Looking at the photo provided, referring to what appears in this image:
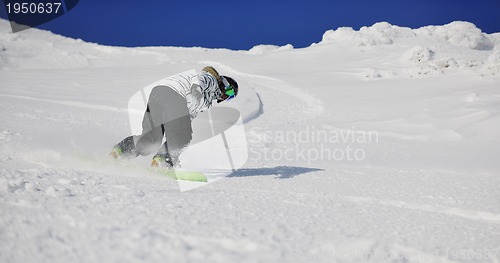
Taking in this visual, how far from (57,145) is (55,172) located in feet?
4.13

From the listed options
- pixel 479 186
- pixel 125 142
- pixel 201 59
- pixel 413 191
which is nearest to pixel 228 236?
pixel 413 191

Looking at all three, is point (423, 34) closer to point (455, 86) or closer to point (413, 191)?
point (455, 86)

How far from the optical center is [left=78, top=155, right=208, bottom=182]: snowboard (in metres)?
2.89

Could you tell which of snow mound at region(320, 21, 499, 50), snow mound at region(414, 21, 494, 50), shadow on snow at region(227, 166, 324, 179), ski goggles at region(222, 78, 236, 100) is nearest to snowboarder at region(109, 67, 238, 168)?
ski goggles at region(222, 78, 236, 100)

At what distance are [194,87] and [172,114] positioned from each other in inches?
12.3

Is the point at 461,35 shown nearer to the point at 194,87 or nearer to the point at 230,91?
the point at 230,91

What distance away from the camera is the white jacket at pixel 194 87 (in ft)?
11.2

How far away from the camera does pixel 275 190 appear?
2.71 m

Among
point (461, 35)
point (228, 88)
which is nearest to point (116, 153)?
point (228, 88)

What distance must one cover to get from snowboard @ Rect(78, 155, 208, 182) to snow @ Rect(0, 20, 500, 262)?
0.11 ft

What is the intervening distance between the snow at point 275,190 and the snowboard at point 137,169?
3 cm

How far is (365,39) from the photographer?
76.9ft

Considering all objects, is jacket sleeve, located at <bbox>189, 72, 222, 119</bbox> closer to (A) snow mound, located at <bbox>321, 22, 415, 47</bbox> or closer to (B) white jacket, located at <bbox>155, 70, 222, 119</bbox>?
(B) white jacket, located at <bbox>155, 70, 222, 119</bbox>

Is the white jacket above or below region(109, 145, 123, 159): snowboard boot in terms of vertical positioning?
above
